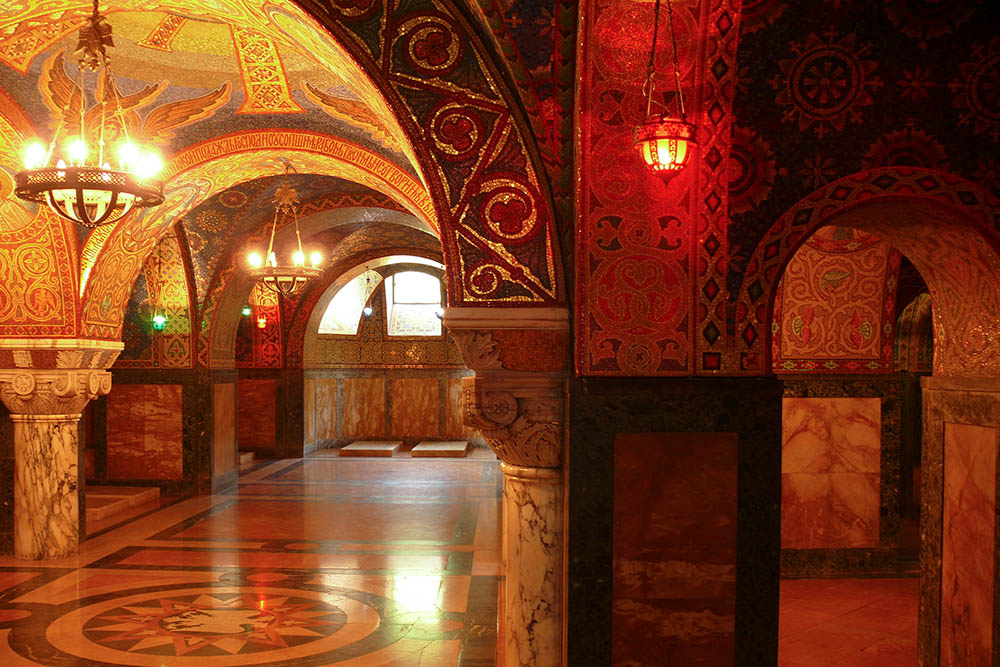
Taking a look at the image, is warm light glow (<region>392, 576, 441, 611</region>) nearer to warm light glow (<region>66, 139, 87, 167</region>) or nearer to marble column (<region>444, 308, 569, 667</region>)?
marble column (<region>444, 308, 569, 667</region>)

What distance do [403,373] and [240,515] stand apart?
8184mm

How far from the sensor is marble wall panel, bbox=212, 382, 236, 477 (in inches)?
446

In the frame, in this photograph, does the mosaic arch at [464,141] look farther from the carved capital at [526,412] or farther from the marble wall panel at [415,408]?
the marble wall panel at [415,408]

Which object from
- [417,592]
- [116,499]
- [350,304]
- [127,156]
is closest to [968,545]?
[417,592]

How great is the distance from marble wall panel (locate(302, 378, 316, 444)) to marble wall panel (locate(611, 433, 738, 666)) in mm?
12782

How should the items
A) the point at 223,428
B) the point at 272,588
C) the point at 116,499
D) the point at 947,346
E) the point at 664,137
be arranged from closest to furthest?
the point at 664,137
the point at 947,346
the point at 272,588
the point at 116,499
the point at 223,428

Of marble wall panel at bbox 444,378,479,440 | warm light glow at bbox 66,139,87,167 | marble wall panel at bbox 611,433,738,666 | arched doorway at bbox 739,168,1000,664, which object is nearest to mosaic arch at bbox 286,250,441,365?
marble wall panel at bbox 444,378,479,440

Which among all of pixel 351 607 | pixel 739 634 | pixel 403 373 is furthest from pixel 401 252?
pixel 739 634

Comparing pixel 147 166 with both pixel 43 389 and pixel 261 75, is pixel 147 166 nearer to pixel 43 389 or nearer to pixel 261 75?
pixel 261 75

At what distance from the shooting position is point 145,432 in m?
11.3

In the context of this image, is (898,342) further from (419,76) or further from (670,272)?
(419,76)

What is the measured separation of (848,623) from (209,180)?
7.35 meters

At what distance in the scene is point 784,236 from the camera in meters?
3.49

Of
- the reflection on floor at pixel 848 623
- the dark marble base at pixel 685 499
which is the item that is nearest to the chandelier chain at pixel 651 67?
the dark marble base at pixel 685 499
